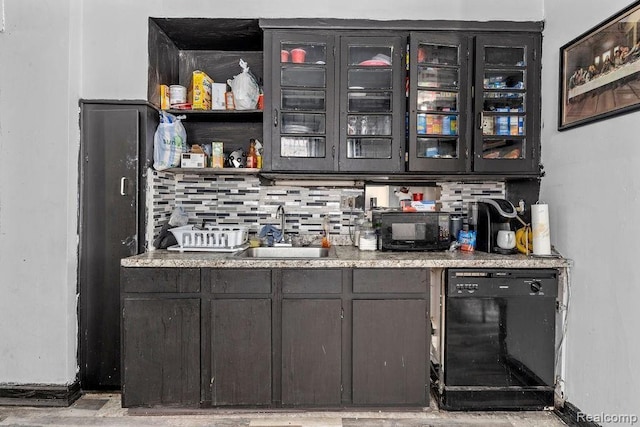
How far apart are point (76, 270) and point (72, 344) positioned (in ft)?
1.49

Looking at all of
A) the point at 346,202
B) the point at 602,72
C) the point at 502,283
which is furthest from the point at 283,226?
the point at 602,72

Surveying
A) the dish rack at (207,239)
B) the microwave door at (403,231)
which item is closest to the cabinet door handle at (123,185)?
the dish rack at (207,239)

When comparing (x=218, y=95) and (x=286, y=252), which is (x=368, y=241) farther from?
(x=218, y=95)

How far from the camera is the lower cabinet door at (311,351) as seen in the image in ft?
7.56

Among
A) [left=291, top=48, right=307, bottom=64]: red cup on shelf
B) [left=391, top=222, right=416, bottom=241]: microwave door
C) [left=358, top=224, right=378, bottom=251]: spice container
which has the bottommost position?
[left=358, top=224, right=378, bottom=251]: spice container

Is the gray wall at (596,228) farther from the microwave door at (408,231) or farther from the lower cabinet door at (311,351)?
the lower cabinet door at (311,351)

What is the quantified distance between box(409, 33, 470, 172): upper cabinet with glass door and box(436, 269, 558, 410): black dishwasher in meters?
0.77

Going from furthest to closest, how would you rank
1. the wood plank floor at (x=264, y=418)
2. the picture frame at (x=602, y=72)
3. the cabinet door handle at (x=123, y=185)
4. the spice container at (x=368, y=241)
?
the spice container at (x=368, y=241) → the cabinet door handle at (x=123, y=185) → the wood plank floor at (x=264, y=418) → the picture frame at (x=602, y=72)

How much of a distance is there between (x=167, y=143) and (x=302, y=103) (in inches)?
36.4

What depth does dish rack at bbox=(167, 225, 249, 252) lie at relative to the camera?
2603 mm

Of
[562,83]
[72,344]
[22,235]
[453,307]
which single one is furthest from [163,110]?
[562,83]

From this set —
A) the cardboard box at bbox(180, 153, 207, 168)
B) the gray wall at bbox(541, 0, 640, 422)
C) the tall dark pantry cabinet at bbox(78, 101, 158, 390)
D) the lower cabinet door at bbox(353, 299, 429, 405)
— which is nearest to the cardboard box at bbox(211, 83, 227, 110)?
the cardboard box at bbox(180, 153, 207, 168)

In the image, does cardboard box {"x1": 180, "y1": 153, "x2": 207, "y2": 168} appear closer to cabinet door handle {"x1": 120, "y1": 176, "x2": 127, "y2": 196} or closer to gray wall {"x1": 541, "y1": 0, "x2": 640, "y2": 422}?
cabinet door handle {"x1": 120, "y1": 176, "x2": 127, "y2": 196}

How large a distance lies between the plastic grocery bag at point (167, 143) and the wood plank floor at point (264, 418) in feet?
4.96
